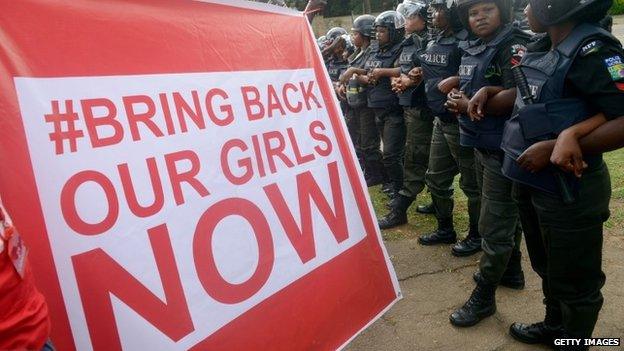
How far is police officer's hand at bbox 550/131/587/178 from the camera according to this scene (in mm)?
1709

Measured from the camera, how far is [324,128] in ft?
6.14

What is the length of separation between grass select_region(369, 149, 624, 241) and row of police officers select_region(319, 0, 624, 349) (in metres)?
0.18

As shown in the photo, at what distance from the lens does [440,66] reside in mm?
3459

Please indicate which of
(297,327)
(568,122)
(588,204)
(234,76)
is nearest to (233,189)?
(234,76)

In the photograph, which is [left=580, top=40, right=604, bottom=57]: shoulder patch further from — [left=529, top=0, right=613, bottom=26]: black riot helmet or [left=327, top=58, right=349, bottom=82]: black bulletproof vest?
[left=327, top=58, right=349, bottom=82]: black bulletproof vest

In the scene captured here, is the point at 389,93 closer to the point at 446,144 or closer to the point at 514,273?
the point at 446,144

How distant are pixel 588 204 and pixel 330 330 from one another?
1221mm

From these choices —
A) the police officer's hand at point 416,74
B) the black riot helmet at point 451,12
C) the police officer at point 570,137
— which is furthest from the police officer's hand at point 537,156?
the police officer's hand at point 416,74

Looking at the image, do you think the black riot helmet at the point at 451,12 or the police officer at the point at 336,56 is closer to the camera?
the black riot helmet at the point at 451,12

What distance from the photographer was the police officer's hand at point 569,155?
5.61ft

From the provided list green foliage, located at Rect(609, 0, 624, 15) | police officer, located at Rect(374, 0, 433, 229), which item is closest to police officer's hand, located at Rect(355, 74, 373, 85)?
police officer, located at Rect(374, 0, 433, 229)

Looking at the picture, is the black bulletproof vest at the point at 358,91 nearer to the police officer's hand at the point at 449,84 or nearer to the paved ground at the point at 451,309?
the police officer's hand at the point at 449,84

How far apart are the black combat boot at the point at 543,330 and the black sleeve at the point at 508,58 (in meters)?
1.24

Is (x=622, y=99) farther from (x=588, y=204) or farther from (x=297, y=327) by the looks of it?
(x=297, y=327)
